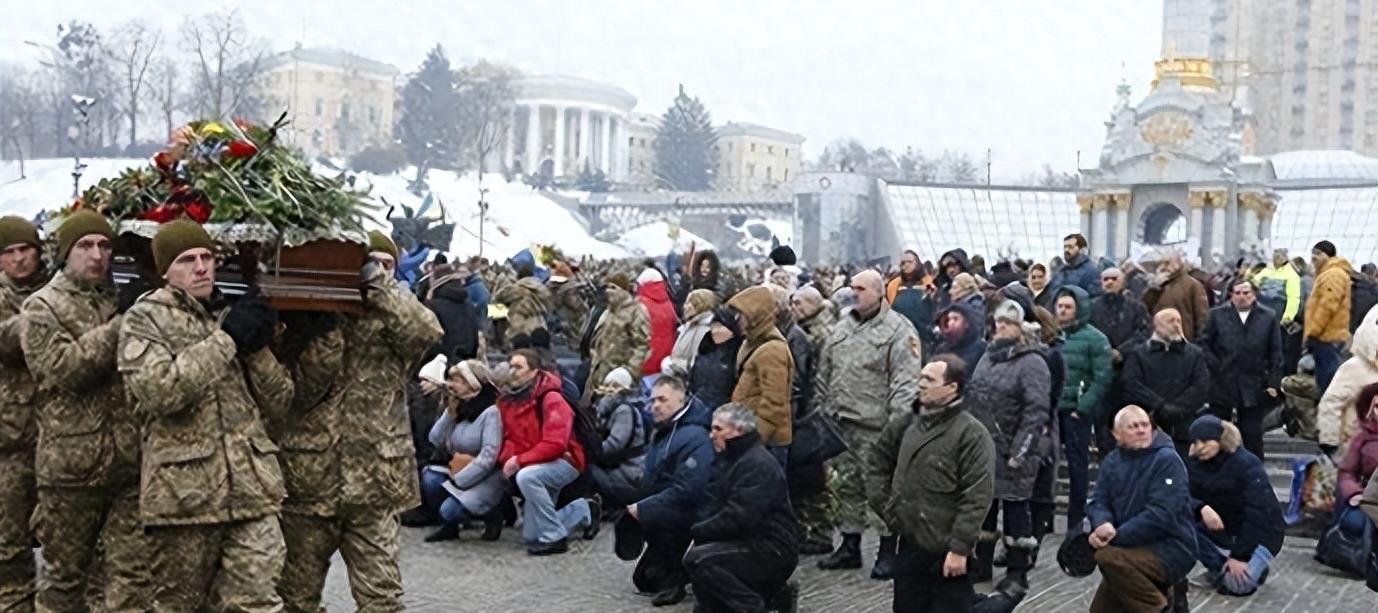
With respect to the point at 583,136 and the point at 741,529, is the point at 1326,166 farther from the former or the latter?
the point at 583,136

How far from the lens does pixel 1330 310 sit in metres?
12.0

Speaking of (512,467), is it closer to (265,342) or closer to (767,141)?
(265,342)

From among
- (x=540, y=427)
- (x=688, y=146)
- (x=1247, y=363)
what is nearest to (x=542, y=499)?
(x=540, y=427)

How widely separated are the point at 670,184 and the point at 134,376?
96847 millimetres

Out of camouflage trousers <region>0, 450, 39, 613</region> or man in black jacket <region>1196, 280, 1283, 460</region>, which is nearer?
camouflage trousers <region>0, 450, 39, 613</region>

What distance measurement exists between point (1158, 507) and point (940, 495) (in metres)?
1.00

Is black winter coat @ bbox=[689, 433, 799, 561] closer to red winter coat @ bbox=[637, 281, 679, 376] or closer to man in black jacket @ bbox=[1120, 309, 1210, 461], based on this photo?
man in black jacket @ bbox=[1120, 309, 1210, 461]

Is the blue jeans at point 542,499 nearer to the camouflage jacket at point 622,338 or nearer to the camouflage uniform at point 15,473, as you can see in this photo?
the camouflage jacket at point 622,338

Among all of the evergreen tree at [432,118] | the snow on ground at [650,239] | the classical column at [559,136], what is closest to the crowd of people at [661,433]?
the snow on ground at [650,239]

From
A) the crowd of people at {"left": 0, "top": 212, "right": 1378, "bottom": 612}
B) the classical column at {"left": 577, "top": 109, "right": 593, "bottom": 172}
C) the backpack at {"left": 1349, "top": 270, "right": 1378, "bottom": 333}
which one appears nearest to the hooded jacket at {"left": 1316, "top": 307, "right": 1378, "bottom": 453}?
the crowd of people at {"left": 0, "top": 212, "right": 1378, "bottom": 612}

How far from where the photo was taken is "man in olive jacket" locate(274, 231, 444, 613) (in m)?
6.12

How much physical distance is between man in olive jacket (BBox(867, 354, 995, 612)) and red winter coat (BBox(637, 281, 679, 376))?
5041 mm

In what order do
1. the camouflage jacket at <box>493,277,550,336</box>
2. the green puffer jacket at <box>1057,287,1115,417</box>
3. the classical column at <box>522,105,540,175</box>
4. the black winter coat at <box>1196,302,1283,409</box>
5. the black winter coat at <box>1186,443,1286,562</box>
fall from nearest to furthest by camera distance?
the black winter coat at <box>1186,443,1286,562</box>, the green puffer jacket at <box>1057,287,1115,417</box>, the black winter coat at <box>1196,302,1283,409</box>, the camouflage jacket at <box>493,277,550,336</box>, the classical column at <box>522,105,540,175</box>

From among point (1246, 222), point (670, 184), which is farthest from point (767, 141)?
point (1246, 222)
